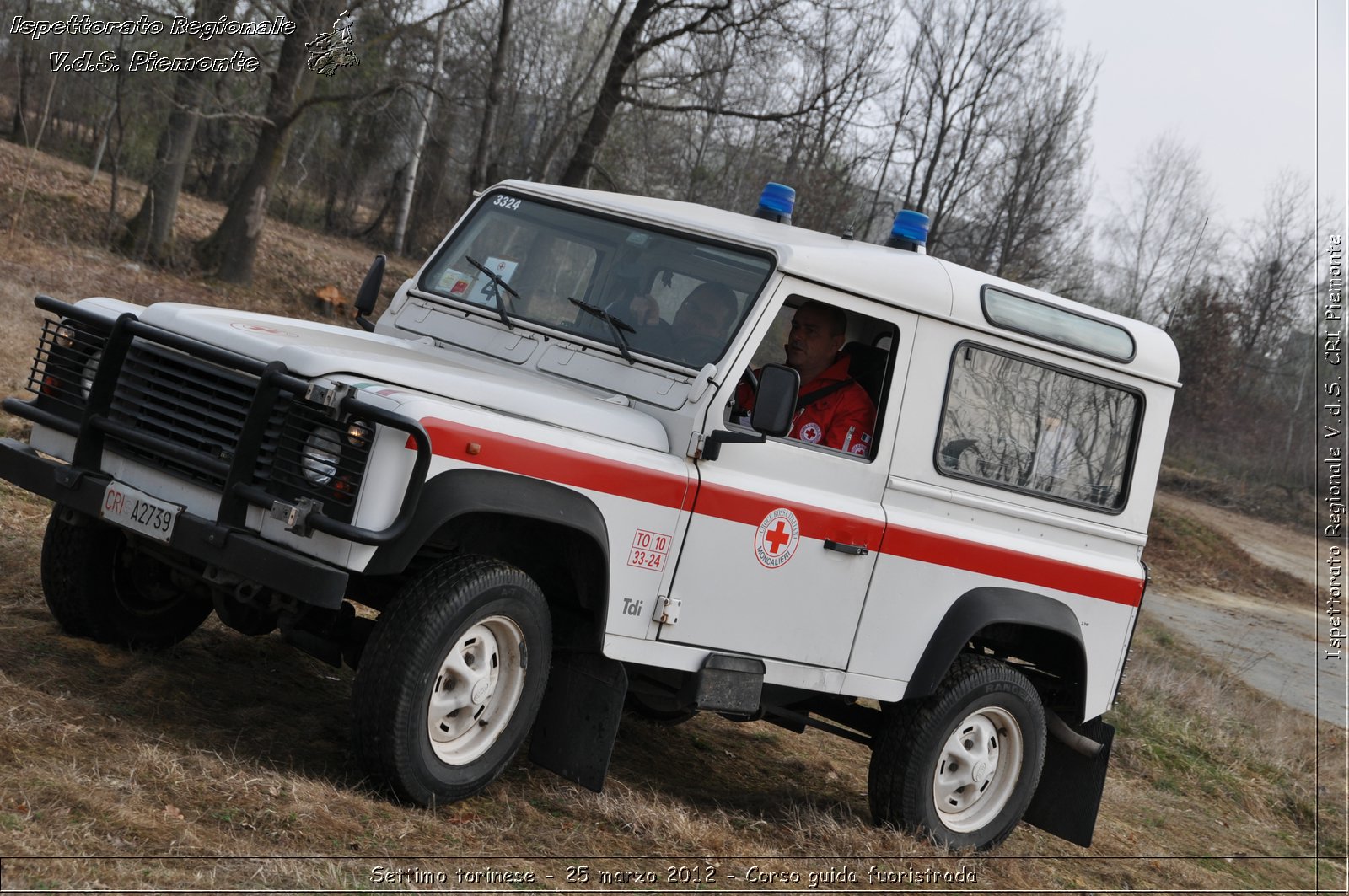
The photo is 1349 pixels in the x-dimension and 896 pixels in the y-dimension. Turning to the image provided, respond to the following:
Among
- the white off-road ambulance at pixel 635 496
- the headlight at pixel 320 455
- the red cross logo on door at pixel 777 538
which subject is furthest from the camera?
the red cross logo on door at pixel 777 538

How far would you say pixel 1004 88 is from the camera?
3166cm

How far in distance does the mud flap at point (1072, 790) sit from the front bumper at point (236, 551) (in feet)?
12.3

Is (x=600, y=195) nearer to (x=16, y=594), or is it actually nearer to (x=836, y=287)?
(x=836, y=287)

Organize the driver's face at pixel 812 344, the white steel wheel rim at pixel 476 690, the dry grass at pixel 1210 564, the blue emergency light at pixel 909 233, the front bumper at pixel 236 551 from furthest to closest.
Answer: the dry grass at pixel 1210 564 → the blue emergency light at pixel 909 233 → the driver's face at pixel 812 344 → the white steel wheel rim at pixel 476 690 → the front bumper at pixel 236 551

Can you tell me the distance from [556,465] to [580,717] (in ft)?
3.42

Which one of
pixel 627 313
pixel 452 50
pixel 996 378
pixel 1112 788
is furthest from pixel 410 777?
pixel 452 50

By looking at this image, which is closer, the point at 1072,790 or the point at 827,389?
the point at 827,389

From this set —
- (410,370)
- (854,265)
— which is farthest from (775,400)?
(410,370)

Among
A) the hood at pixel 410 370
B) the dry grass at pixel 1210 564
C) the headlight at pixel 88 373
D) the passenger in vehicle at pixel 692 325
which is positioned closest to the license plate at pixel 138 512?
the headlight at pixel 88 373

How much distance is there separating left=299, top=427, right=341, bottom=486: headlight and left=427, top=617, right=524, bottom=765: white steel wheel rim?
687 mm

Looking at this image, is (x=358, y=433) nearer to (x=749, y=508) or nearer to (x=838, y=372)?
(x=749, y=508)

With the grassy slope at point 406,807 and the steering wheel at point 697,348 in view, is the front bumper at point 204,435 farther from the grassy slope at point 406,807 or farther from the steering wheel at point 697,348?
the steering wheel at point 697,348

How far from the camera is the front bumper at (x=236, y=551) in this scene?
395 cm

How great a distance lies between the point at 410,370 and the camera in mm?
4316
